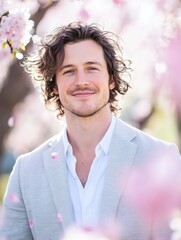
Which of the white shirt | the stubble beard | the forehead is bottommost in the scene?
the white shirt

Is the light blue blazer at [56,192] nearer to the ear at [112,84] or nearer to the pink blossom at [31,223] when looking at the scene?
the pink blossom at [31,223]

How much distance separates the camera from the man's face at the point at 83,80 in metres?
3.49

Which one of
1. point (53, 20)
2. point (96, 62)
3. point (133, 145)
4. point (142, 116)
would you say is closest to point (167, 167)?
point (133, 145)

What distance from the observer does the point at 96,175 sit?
11.5 feet

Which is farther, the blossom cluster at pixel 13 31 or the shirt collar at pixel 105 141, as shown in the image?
the shirt collar at pixel 105 141

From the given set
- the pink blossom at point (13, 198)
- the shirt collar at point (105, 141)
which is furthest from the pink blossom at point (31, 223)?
the shirt collar at point (105, 141)

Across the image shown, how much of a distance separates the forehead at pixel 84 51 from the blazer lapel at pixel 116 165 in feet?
1.11

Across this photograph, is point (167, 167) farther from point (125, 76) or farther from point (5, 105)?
point (5, 105)

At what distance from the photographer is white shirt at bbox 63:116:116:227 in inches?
134

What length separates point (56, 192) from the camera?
3.53 m

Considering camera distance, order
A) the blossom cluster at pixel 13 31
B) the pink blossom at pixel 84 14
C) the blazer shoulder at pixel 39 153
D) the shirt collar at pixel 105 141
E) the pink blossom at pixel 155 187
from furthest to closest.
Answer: the pink blossom at pixel 84 14, the blazer shoulder at pixel 39 153, the shirt collar at pixel 105 141, the blossom cluster at pixel 13 31, the pink blossom at pixel 155 187

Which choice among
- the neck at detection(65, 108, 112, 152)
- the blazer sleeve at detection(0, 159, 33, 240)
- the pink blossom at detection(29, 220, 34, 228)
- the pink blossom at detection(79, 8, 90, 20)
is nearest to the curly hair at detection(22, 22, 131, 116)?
the neck at detection(65, 108, 112, 152)

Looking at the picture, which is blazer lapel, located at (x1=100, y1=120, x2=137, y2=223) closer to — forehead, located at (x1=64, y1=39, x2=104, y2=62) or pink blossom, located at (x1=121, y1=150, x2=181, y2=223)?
pink blossom, located at (x1=121, y1=150, x2=181, y2=223)

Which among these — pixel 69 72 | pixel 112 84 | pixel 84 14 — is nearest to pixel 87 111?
pixel 69 72
